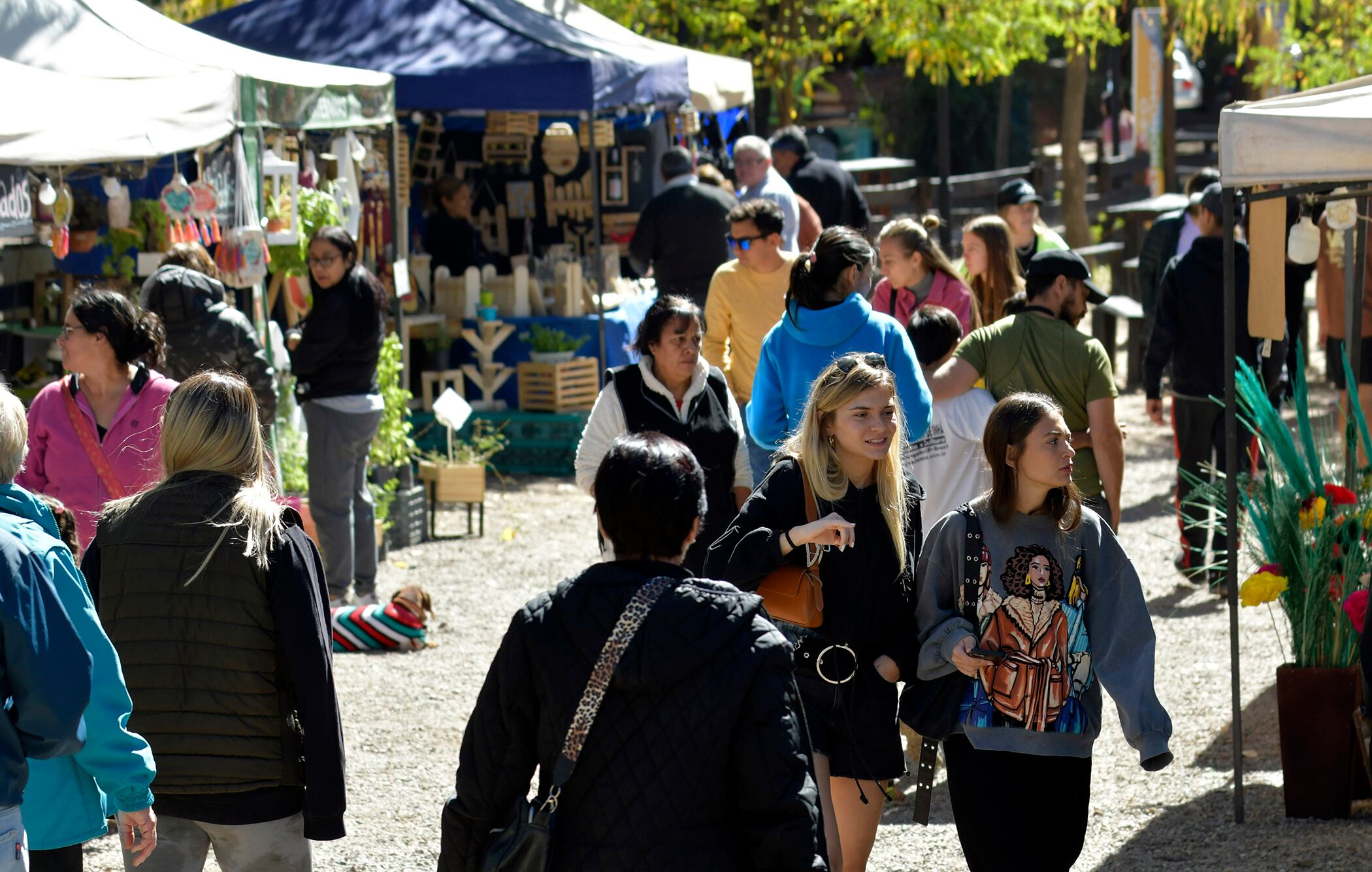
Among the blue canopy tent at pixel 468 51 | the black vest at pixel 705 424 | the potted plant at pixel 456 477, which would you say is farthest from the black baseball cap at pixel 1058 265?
the blue canopy tent at pixel 468 51

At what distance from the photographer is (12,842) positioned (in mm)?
2852

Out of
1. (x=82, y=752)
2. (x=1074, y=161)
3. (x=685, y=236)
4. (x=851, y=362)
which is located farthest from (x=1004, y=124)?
(x=82, y=752)

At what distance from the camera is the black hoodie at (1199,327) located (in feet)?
25.3

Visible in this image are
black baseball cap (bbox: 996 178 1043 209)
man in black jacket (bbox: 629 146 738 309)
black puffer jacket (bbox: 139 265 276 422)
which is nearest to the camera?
black puffer jacket (bbox: 139 265 276 422)

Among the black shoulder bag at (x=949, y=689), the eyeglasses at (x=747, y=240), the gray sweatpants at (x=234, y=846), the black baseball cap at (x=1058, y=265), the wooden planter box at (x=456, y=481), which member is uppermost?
the eyeglasses at (x=747, y=240)

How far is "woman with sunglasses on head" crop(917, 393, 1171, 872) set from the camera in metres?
3.69

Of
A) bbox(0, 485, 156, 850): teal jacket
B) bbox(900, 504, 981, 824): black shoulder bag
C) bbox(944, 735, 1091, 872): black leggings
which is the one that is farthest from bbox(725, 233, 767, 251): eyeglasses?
bbox(0, 485, 156, 850): teal jacket

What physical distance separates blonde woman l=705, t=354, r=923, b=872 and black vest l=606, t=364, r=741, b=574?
1.16 m

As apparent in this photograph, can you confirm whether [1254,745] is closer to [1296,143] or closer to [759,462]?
[759,462]

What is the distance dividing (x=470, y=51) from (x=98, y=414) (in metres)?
6.44

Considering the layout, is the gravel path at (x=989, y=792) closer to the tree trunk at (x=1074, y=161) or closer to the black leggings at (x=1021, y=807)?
the black leggings at (x=1021, y=807)

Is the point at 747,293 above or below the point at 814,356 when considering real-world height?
above

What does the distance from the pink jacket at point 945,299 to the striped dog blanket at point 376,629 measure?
249cm

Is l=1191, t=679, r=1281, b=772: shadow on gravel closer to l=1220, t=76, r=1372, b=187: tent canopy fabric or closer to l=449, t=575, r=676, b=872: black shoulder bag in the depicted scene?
l=1220, t=76, r=1372, b=187: tent canopy fabric
